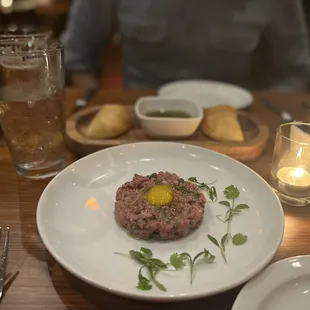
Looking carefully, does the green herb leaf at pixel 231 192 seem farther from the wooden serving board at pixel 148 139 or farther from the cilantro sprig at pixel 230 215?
the wooden serving board at pixel 148 139

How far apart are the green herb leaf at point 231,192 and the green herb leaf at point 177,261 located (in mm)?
239

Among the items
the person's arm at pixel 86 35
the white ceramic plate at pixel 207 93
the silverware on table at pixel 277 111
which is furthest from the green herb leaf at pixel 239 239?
the person's arm at pixel 86 35

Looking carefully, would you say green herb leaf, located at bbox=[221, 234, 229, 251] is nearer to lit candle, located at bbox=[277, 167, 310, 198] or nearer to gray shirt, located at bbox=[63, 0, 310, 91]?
lit candle, located at bbox=[277, 167, 310, 198]

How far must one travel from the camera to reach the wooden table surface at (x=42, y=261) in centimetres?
78

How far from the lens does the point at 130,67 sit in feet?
6.88

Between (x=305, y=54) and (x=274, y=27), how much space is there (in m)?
0.19

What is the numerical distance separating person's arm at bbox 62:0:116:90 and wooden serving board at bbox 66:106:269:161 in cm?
71

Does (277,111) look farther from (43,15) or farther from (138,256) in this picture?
(43,15)

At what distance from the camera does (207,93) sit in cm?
169

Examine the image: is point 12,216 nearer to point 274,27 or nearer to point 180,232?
point 180,232

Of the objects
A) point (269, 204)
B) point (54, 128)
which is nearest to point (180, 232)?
point (269, 204)

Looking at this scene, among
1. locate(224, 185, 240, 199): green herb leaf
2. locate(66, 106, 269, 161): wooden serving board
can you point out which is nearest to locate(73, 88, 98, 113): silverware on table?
locate(66, 106, 269, 161): wooden serving board

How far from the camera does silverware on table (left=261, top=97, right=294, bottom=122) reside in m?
1.41

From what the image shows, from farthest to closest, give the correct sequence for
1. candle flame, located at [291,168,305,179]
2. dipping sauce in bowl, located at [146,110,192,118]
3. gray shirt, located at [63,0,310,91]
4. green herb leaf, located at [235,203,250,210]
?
gray shirt, located at [63,0,310,91], dipping sauce in bowl, located at [146,110,192,118], candle flame, located at [291,168,305,179], green herb leaf, located at [235,203,250,210]
